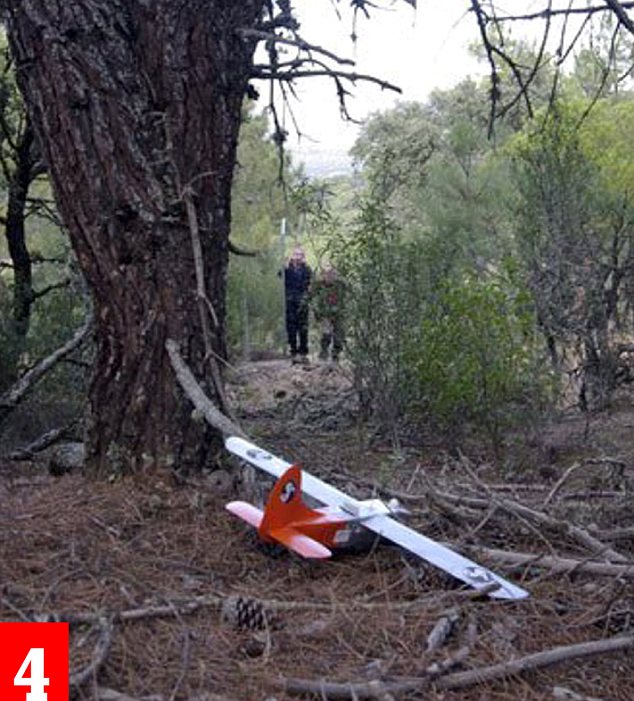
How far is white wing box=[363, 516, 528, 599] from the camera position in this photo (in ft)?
9.66

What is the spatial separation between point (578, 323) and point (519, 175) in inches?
82.7

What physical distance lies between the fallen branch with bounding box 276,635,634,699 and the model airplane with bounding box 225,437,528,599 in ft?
1.10

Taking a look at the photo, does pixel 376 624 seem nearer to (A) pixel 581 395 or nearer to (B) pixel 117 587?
(B) pixel 117 587

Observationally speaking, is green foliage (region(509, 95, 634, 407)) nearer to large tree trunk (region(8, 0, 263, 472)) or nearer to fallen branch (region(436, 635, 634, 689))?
large tree trunk (region(8, 0, 263, 472))

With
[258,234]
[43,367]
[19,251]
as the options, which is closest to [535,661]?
[43,367]

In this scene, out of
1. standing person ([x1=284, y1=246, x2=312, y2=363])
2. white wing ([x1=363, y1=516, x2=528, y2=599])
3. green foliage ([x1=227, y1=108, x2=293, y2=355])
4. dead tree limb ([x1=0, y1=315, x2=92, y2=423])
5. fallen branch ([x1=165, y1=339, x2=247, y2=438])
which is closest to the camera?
white wing ([x1=363, y1=516, x2=528, y2=599])

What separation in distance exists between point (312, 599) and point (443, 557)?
1.20ft

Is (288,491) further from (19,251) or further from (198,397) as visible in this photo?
(19,251)

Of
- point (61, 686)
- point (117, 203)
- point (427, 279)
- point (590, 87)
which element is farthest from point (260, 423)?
point (590, 87)

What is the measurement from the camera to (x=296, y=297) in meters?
13.1

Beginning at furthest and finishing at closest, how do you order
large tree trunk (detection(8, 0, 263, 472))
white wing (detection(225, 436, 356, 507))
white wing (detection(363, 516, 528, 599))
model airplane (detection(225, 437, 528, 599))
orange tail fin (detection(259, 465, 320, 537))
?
large tree trunk (detection(8, 0, 263, 472))
white wing (detection(225, 436, 356, 507))
orange tail fin (detection(259, 465, 320, 537))
model airplane (detection(225, 437, 528, 599))
white wing (detection(363, 516, 528, 599))

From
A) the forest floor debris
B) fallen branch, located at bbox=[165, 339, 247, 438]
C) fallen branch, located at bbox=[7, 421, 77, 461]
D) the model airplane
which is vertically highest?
fallen branch, located at bbox=[165, 339, 247, 438]

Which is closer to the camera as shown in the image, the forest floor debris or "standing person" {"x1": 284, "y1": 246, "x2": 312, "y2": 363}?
the forest floor debris

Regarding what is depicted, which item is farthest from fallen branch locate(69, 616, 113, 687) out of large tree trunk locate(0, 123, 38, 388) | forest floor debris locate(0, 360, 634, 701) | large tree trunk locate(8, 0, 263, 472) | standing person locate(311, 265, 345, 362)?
large tree trunk locate(0, 123, 38, 388)
